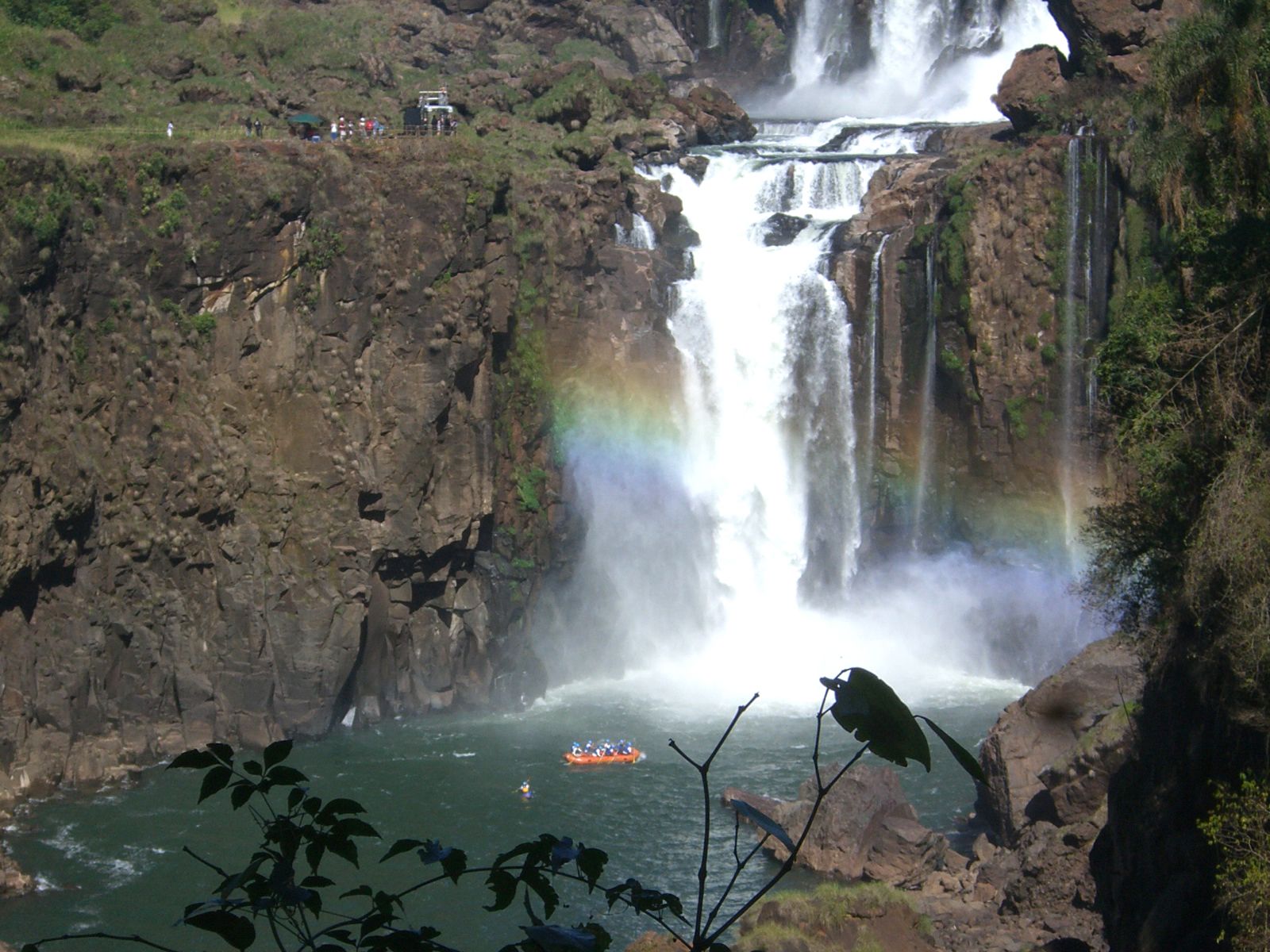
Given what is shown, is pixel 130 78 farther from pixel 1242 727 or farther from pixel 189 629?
pixel 1242 727

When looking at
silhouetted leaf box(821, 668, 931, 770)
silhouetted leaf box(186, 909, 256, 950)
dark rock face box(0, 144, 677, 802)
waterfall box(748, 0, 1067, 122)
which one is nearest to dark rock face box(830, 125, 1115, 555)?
dark rock face box(0, 144, 677, 802)

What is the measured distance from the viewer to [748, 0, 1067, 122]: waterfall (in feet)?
216

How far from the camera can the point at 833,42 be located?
71562mm

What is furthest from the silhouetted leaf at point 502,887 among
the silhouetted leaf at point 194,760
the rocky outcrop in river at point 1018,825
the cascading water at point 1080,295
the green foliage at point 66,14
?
the green foliage at point 66,14

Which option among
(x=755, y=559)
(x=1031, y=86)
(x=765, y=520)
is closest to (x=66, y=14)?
(x=765, y=520)

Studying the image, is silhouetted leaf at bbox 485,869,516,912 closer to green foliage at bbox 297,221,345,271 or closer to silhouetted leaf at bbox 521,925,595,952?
silhouetted leaf at bbox 521,925,595,952

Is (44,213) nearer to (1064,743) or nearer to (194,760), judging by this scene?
(1064,743)

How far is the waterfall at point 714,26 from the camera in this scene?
239 ft

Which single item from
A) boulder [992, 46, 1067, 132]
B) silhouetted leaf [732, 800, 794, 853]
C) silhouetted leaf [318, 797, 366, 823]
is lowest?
silhouetted leaf [318, 797, 366, 823]

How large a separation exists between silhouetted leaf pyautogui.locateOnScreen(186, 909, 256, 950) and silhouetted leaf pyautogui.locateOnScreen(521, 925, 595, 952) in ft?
2.62

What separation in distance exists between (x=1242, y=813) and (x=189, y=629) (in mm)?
26161

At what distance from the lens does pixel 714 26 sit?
239 feet

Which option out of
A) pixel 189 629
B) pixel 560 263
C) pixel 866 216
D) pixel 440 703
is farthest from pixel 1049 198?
pixel 189 629

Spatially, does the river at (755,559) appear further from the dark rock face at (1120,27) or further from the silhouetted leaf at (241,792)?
the silhouetted leaf at (241,792)
